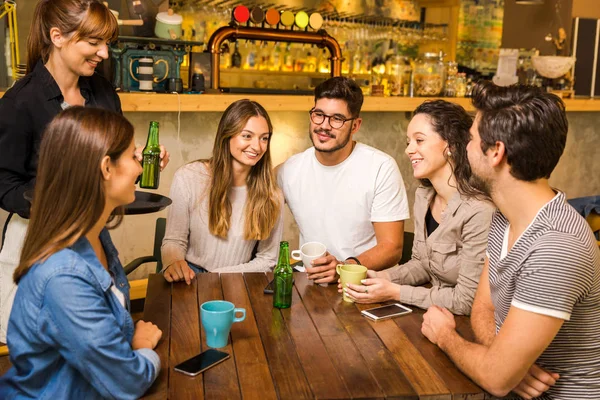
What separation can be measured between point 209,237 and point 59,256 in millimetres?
1254

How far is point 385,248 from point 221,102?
4.87ft

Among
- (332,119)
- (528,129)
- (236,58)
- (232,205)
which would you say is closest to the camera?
(528,129)

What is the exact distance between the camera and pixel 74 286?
1.41m

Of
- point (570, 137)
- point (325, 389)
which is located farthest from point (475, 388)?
point (570, 137)

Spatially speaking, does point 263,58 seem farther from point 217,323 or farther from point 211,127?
point 217,323

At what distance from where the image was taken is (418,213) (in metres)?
2.41

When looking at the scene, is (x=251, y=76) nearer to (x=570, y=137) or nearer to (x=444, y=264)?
(x=570, y=137)

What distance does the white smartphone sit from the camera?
6.25 ft

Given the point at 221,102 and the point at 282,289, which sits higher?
the point at 221,102

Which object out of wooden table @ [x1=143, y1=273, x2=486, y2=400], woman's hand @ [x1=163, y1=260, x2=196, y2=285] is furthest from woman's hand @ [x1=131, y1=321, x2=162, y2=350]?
woman's hand @ [x1=163, y1=260, x2=196, y2=285]

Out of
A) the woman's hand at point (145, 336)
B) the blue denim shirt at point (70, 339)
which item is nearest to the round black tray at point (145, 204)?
the woman's hand at point (145, 336)

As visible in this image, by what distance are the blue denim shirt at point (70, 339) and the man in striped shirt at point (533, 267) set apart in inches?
31.0

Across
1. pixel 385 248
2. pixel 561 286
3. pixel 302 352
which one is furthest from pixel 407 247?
pixel 561 286

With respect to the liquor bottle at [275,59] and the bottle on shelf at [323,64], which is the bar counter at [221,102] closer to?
the bottle on shelf at [323,64]
